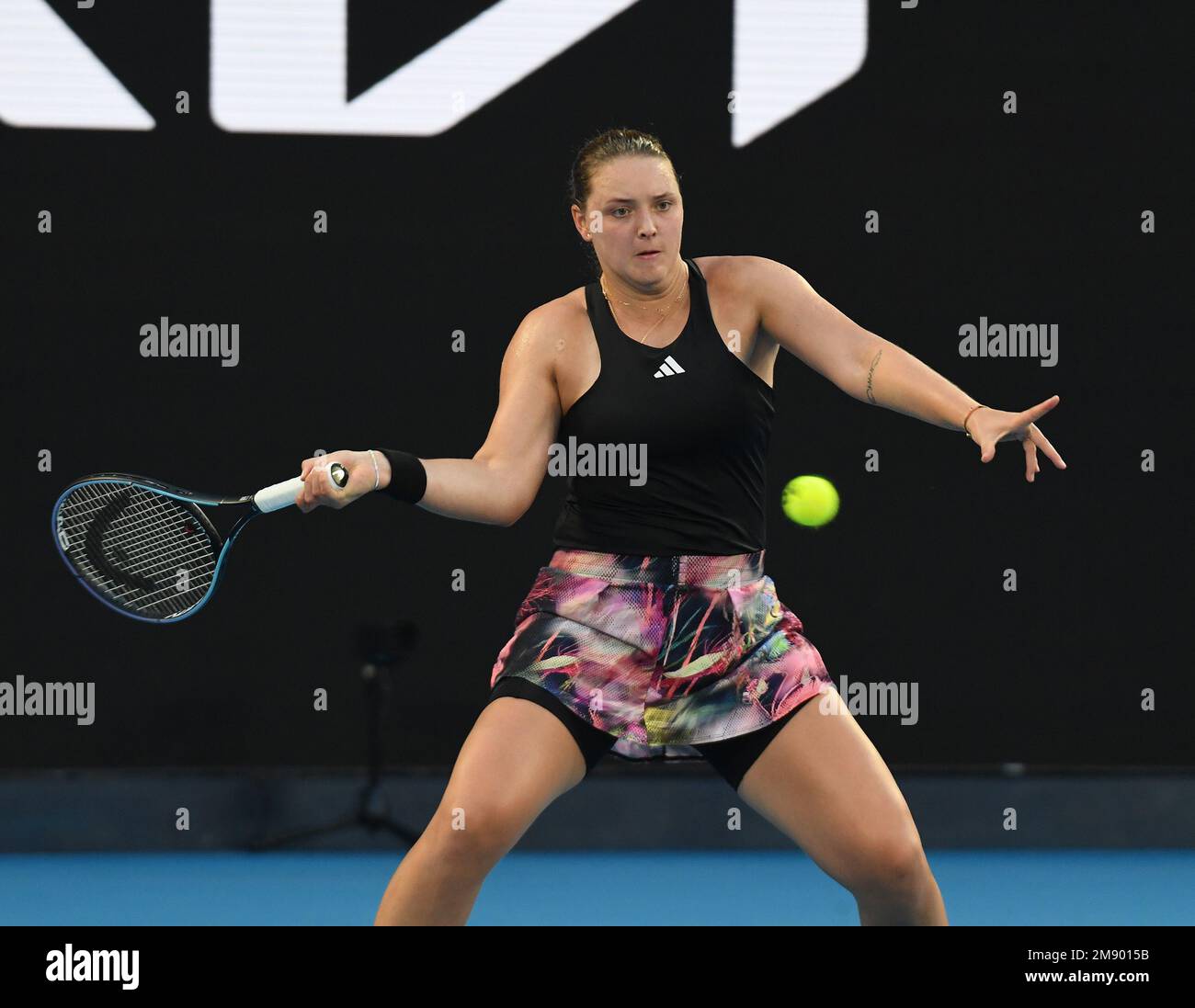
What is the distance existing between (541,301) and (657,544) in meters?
2.63

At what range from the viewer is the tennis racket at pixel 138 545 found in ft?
9.04

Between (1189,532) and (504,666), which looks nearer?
(504,666)

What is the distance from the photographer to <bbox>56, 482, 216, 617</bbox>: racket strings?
2775mm

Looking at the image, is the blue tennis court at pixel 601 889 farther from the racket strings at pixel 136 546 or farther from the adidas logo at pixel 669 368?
the adidas logo at pixel 669 368

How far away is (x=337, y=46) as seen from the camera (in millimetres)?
4961

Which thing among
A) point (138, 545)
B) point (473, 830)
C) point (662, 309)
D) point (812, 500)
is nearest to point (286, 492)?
point (138, 545)

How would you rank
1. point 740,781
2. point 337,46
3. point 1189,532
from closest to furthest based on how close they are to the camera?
point 740,781 < point 337,46 < point 1189,532

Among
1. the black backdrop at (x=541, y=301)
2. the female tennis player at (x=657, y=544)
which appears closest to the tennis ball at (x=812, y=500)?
the black backdrop at (x=541, y=301)

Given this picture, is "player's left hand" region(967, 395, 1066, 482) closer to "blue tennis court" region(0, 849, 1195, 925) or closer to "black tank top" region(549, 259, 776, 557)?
"black tank top" region(549, 259, 776, 557)

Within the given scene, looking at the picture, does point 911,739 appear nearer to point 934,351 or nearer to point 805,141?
point 934,351

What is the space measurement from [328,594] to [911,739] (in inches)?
Answer: 75.1

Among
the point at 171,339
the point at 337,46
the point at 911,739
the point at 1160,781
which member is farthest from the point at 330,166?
the point at 1160,781

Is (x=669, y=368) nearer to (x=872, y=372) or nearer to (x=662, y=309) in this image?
(x=662, y=309)

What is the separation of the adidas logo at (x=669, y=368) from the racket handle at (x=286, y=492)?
555mm
